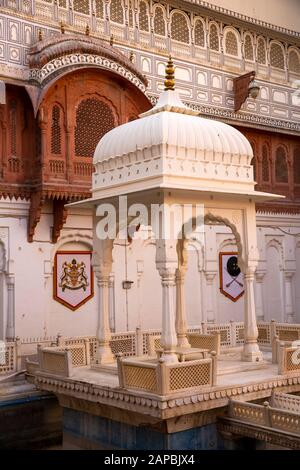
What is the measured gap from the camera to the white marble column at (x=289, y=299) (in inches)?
695

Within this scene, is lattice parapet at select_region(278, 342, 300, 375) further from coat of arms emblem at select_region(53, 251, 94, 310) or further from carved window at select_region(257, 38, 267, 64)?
carved window at select_region(257, 38, 267, 64)

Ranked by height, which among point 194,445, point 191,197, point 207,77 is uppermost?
point 207,77

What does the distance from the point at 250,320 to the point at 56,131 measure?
239 inches

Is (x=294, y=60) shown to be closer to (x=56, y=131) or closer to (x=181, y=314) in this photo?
(x=56, y=131)

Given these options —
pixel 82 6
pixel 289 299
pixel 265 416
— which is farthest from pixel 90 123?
pixel 289 299

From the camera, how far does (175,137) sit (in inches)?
326

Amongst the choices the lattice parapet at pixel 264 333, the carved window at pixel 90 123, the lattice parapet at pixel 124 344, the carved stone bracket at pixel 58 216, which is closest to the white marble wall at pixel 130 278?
the carved stone bracket at pixel 58 216

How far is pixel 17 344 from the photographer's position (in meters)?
10.9

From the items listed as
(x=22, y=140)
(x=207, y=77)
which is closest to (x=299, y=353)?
(x=22, y=140)

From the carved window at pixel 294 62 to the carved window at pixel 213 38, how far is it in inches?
119

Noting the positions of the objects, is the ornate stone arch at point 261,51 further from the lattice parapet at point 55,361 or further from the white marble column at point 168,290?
the lattice parapet at point 55,361

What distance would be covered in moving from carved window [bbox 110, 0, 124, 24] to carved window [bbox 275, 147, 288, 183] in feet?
19.3

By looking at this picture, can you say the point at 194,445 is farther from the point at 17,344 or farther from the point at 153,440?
the point at 17,344
